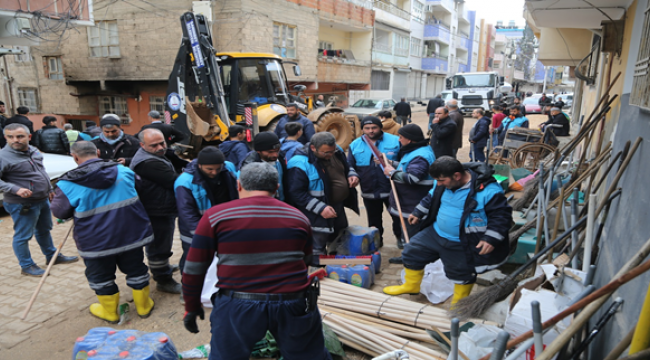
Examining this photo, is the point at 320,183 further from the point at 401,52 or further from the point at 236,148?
the point at 401,52

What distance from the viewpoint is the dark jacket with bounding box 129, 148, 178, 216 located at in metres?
3.89

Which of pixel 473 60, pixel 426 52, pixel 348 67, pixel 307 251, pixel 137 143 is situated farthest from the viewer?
pixel 473 60

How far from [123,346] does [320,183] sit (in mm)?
2377

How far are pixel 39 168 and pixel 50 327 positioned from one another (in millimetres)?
2030

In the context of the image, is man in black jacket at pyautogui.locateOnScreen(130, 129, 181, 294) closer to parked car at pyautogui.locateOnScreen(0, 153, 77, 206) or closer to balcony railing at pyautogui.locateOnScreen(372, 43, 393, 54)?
parked car at pyautogui.locateOnScreen(0, 153, 77, 206)

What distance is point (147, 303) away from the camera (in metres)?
4.00

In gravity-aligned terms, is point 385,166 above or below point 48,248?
above

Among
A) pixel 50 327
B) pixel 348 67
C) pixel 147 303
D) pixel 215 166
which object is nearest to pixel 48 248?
pixel 50 327

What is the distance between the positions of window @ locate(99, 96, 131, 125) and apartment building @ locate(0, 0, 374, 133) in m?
0.03

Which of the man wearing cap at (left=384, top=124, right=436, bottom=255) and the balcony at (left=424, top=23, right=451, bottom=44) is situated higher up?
the balcony at (left=424, top=23, right=451, bottom=44)

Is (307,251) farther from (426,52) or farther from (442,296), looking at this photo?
(426,52)

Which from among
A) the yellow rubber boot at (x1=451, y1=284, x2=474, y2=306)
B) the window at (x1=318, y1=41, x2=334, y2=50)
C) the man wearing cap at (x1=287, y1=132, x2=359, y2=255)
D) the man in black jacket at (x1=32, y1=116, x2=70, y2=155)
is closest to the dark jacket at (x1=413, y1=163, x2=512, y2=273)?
the yellow rubber boot at (x1=451, y1=284, x2=474, y2=306)

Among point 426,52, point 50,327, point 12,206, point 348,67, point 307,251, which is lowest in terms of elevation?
point 50,327

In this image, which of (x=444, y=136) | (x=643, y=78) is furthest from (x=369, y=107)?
(x=643, y=78)
